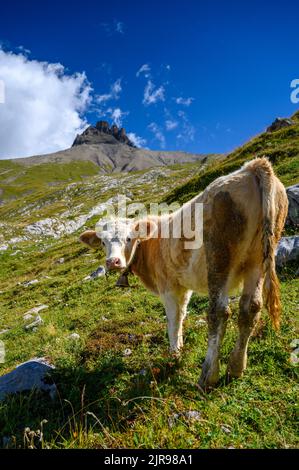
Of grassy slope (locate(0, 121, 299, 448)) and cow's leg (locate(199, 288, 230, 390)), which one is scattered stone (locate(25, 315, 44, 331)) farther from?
cow's leg (locate(199, 288, 230, 390))

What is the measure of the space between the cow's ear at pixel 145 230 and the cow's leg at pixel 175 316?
151 cm

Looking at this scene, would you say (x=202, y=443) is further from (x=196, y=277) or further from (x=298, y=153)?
(x=298, y=153)

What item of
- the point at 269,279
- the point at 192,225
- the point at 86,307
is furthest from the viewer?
the point at 86,307

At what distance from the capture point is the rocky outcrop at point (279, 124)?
33.4 m

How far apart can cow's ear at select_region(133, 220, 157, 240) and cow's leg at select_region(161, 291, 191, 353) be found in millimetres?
1510

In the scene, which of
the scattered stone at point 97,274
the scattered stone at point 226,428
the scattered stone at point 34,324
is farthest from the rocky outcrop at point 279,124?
the scattered stone at point 226,428

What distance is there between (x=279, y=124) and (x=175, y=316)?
1268 inches

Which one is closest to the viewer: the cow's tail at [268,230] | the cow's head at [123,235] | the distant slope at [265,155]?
the cow's tail at [268,230]

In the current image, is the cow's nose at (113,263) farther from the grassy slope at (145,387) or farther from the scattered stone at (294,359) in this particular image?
the scattered stone at (294,359)

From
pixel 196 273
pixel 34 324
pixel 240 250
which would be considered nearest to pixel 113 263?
pixel 196 273

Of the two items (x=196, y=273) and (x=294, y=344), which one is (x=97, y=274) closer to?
(x=196, y=273)

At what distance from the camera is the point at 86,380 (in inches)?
262

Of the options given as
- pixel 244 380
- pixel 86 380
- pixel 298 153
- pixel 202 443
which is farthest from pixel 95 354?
pixel 298 153

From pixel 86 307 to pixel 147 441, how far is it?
936 cm
